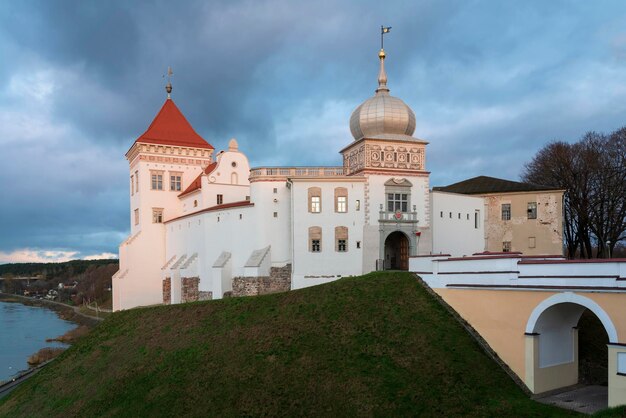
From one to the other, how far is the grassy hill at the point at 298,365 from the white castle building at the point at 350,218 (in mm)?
6970

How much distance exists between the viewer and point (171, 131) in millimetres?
50906

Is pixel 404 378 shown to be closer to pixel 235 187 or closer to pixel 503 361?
pixel 503 361

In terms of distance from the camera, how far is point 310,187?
111 ft

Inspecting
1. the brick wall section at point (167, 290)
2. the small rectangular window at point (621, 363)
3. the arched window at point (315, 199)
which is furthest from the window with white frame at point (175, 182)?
the small rectangular window at point (621, 363)

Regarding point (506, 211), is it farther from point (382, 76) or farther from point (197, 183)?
point (197, 183)

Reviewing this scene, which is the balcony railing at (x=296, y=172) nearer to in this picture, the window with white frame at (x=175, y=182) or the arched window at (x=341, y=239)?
the arched window at (x=341, y=239)

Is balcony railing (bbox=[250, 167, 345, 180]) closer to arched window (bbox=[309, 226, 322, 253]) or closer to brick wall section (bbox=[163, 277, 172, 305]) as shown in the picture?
arched window (bbox=[309, 226, 322, 253])

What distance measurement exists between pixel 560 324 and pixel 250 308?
1362 centimetres

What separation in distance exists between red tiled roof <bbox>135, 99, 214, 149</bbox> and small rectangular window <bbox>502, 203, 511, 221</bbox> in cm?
2690

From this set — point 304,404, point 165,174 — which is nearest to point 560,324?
Result: point 304,404

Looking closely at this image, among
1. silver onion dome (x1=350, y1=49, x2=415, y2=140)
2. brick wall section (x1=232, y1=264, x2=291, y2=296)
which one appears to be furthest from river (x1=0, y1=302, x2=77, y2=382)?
silver onion dome (x1=350, y1=49, x2=415, y2=140)

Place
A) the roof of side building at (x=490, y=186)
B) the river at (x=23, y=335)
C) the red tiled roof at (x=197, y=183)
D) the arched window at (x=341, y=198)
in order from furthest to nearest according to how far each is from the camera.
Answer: the red tiled roof at (x=197, y=183) → the river at (x=23, y=335) → the roof of side building at (x=490, y=186) → the arched window at (x=341, y=198)

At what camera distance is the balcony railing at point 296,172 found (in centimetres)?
3459

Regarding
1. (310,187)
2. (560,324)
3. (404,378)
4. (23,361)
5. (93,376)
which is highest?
(310,187)
